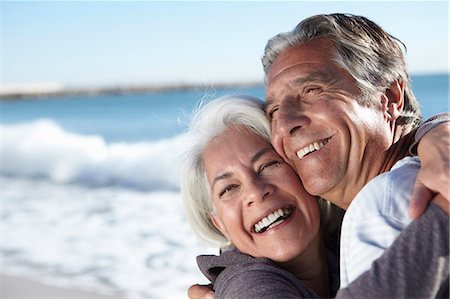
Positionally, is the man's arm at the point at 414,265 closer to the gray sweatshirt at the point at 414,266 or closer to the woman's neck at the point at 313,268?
the gray sweatshirt at the point at 414,266

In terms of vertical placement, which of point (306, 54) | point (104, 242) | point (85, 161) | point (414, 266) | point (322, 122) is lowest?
point (414, 266)

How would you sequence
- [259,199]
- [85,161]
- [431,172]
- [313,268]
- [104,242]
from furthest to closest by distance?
[85,161] → [104,242] → [313,268] → [259,199] → [431,172]

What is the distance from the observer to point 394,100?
2.36 m

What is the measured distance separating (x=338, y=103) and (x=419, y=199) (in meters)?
0.68

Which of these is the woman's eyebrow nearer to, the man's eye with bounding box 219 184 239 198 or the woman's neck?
the man's eye with bounding box 219 184 239 198

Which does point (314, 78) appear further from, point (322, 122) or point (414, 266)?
point (414, 266)

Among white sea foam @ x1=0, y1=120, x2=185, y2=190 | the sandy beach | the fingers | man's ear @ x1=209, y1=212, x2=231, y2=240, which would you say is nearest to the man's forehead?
man's ear @ x1=209, y1=212, x2=231, y2=240

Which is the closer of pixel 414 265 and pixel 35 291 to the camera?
pixel 414 265

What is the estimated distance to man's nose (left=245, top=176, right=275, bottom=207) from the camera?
2.32 meters

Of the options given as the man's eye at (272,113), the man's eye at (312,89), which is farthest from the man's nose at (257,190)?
the man's eye at (312,89)

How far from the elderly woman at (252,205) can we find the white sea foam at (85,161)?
6.83 meters

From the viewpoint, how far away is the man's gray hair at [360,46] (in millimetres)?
2254

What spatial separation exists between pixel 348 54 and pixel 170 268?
358 cm

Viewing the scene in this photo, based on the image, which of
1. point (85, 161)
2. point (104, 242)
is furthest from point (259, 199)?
point (85, 161)
